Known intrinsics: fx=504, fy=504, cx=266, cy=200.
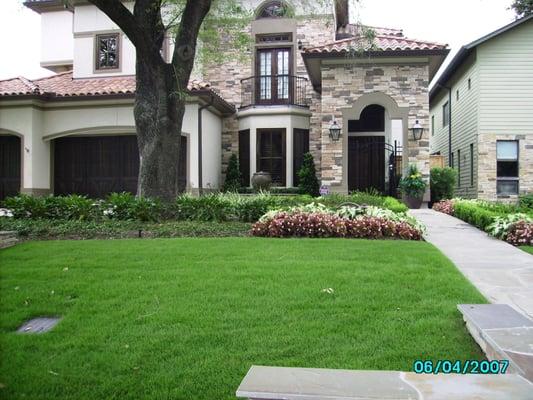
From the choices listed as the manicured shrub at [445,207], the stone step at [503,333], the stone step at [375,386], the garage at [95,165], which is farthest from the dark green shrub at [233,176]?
the stone step at [375,386]

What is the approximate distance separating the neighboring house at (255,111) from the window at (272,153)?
0.04 m

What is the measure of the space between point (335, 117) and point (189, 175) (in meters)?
4.96

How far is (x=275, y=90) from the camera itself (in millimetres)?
18422

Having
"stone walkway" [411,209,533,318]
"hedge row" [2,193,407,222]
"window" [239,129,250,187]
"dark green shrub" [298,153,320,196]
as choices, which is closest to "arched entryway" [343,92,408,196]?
"dark green shrub" [298,153,320,196]

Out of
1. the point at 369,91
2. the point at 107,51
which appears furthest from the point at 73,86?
the point at 369,91

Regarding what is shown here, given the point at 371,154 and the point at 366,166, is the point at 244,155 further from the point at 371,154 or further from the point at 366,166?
the point at 371,154

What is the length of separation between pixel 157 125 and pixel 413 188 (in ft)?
25.4

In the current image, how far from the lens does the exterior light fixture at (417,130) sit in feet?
49.6

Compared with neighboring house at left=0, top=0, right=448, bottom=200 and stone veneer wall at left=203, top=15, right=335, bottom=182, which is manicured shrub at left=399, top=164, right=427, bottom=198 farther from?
stone veneer wall at left=203, top=15, right=335, bottom=182

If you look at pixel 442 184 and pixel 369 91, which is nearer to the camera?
pixel 369 91

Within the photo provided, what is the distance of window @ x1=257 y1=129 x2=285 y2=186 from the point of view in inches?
714

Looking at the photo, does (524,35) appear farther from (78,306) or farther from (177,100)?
(78,306)

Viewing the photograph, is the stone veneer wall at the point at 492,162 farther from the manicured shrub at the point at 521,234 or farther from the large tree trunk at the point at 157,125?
the large tree trunk at the point at 157,125

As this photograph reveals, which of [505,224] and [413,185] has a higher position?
[413,185]
